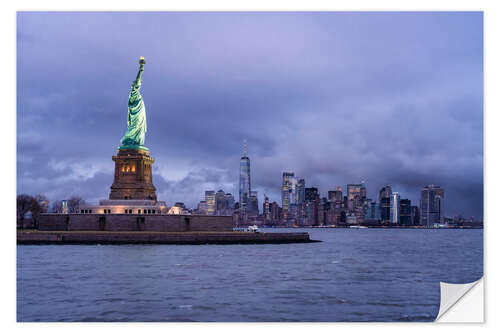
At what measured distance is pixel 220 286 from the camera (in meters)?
25.7

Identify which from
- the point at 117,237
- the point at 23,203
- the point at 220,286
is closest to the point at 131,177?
the point at 117,237

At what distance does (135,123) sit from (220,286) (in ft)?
114

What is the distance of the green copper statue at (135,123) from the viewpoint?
186 ft

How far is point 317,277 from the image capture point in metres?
29.9

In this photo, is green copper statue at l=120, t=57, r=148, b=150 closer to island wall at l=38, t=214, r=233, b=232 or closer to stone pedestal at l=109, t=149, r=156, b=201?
stone pedestal at l=109, t=149, r=156, b=201

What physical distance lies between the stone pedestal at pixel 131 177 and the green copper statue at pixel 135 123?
0.74 metres

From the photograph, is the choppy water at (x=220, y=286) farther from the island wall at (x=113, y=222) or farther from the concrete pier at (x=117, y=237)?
the island wall at (x=113, y=222)

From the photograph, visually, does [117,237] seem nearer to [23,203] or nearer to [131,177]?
[131,177]

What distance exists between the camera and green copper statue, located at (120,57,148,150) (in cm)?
5662

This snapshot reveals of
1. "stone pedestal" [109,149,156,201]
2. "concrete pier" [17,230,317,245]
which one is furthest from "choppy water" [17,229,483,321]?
"stone pedestal" [109,149,156,201]

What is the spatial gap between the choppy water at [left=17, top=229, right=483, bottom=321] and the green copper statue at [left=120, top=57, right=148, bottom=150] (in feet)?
59.0
